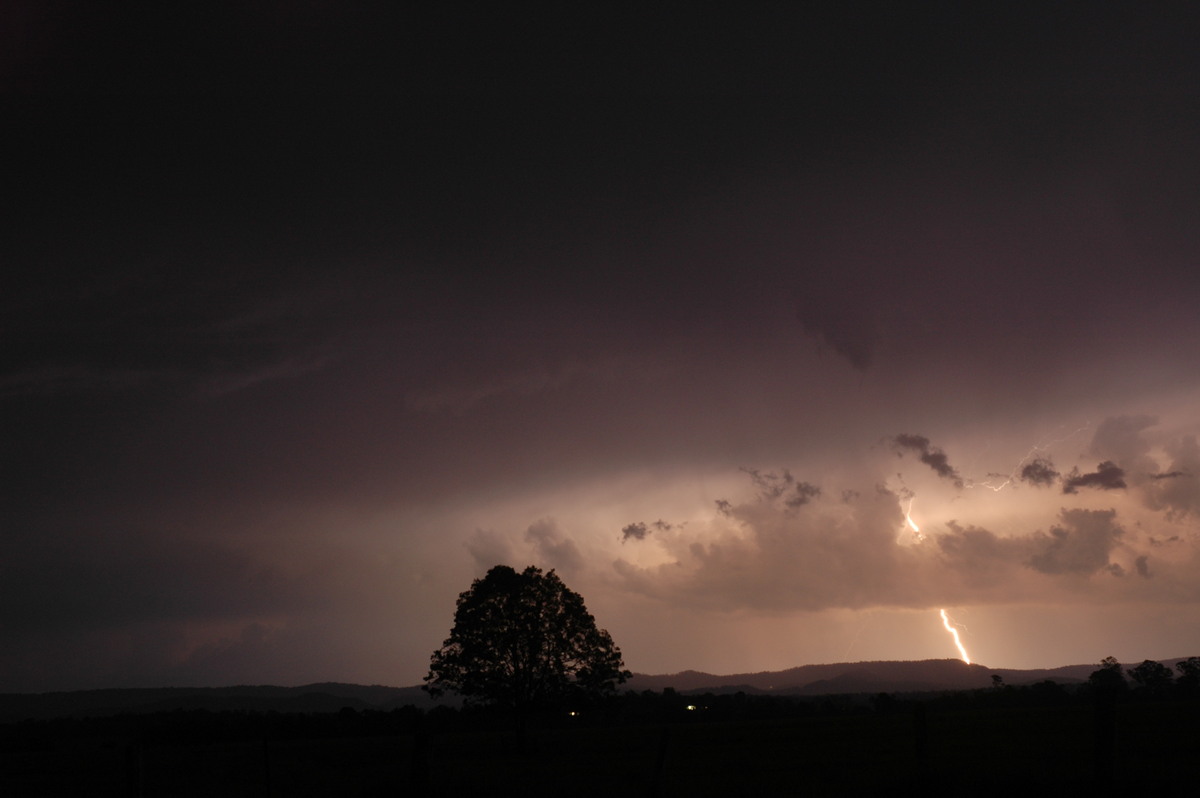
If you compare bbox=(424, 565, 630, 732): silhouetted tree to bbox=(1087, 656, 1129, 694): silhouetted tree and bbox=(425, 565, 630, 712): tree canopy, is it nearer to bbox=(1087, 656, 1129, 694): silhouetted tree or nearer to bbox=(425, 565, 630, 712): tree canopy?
bbox=(425, 565, 630, 712): tree canopy

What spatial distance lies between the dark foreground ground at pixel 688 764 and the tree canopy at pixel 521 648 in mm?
3492

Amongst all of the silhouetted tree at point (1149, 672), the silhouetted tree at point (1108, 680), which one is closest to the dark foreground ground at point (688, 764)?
the silhouetted tree at point (1108, 680)

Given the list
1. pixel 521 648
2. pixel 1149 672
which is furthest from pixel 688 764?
pixel 1149 672

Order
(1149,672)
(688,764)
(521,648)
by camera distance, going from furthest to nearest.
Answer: (1149,672)
(521,648)
(688,764)

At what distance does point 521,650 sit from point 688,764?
59.0 ft

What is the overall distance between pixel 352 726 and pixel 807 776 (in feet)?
209

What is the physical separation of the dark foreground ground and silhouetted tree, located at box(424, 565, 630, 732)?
3306mm

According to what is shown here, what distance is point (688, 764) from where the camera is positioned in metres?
34.1

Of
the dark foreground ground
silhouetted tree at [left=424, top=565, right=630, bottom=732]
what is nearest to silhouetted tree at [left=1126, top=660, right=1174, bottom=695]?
the dark foreground ground

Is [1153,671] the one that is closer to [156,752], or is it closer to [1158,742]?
[1158,742]

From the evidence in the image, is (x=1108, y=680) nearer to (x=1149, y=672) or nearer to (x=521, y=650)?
(x=521, y=650)

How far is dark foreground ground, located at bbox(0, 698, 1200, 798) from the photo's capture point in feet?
52.1

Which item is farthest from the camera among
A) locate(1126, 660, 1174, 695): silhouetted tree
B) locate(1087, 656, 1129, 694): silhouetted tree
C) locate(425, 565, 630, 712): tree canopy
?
locate(1126, 660, 1174, 695): silhouetted tree

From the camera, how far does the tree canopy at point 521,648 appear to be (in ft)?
161
